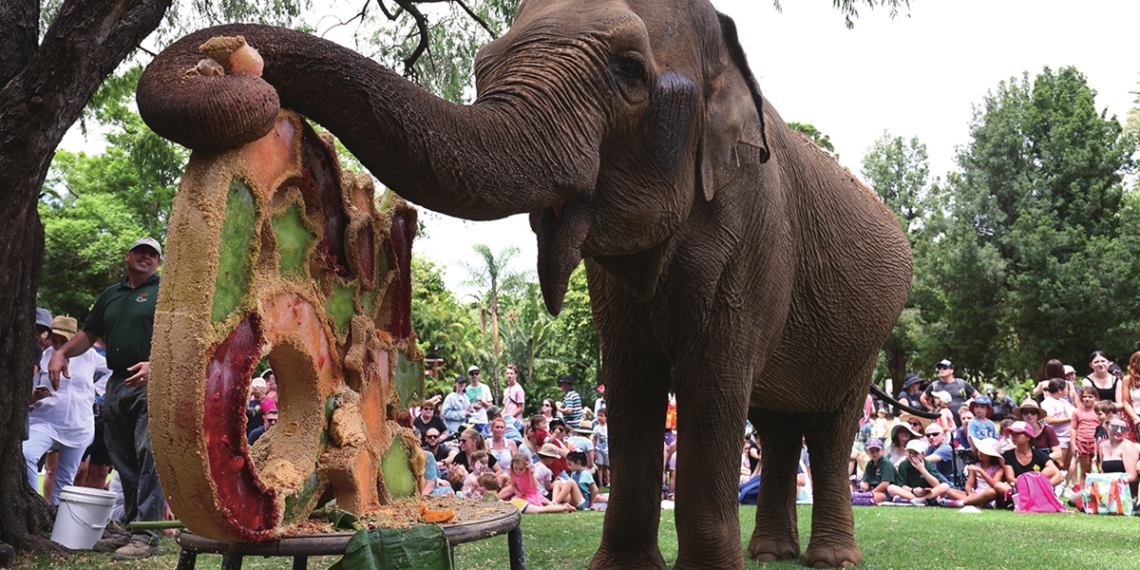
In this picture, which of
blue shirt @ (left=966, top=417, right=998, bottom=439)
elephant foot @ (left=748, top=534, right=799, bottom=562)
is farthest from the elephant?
blue shirt @ (left=966, top=417, right=998, bottom=439)

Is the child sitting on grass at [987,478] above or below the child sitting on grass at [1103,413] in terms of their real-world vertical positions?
below

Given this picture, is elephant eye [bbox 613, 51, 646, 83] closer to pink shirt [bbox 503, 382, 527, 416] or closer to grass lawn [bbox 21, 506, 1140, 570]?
grass lawn [bbox 21, 506, 1140, 570]

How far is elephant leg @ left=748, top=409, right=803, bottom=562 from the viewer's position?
5.98m

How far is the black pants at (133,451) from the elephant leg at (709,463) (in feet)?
12.5

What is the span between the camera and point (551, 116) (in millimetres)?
3115

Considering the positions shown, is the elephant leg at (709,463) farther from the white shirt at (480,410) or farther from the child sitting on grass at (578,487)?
the white shirt at (480,410)

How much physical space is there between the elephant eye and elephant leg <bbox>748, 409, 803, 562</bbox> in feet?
10.6

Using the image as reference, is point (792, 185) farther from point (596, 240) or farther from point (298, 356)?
point (298, 356)

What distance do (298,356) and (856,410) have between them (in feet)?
13.0

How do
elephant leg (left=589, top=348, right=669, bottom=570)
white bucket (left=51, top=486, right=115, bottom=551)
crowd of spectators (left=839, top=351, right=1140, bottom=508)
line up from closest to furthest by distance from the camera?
elephant leg (left=589, top=348, right=669, bottom=570) → white bucket (left=51, top=486, right=115, bottom=551) → crowd of spectators (left=839, top=351, right=1140, bottom=508)

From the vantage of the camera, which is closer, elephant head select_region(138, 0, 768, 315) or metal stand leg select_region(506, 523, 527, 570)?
elephant head select_region(138, 0, 768, 315)

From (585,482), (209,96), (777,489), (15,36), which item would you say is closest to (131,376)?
(15,36)

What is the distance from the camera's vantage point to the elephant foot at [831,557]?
18.6 ft

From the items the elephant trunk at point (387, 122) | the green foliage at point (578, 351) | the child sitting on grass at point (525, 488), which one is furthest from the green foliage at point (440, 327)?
the elephant trunk at point (387, 122)
